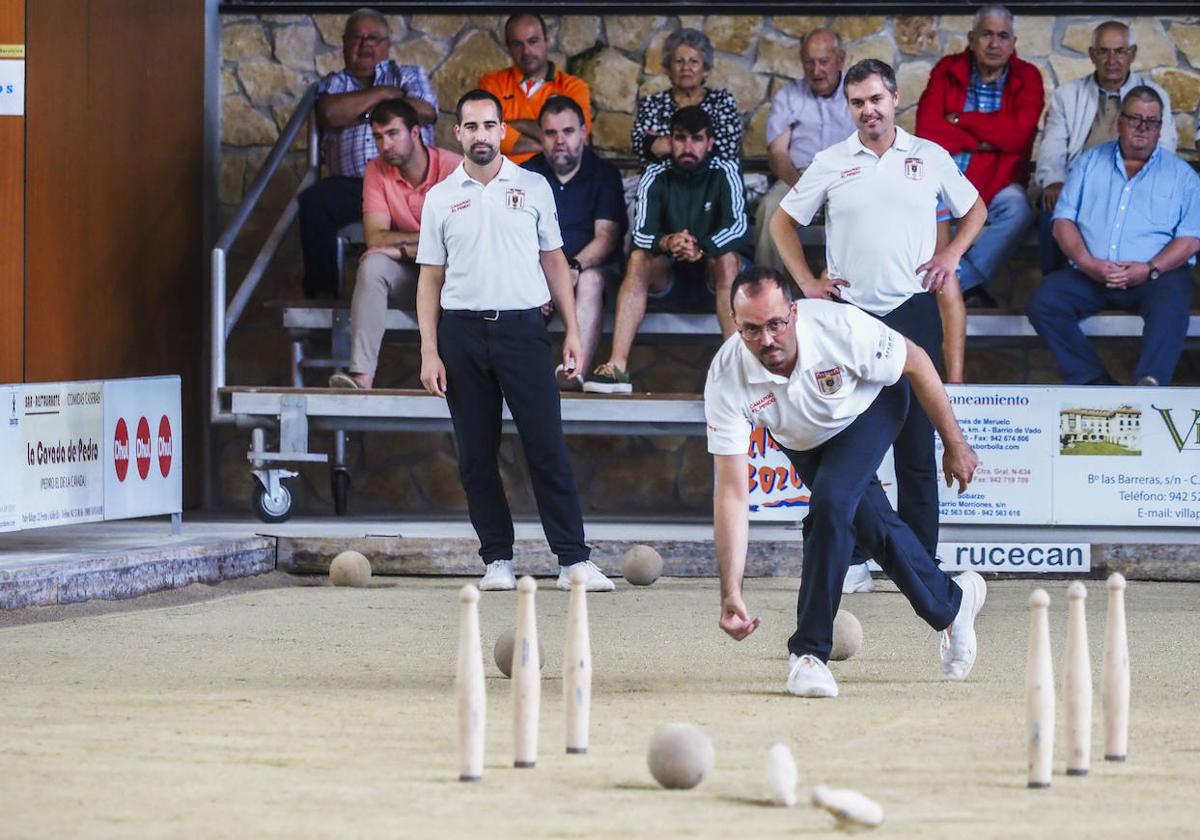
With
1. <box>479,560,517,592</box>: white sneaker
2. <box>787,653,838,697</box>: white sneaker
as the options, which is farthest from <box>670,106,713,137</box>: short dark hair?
<box>787,653,838,697</box>: white sneaker

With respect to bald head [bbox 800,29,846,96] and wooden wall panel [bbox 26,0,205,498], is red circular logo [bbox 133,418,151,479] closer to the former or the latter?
wooden wall panel [bbox 26,0,205,498]

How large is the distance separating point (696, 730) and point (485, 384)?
387cm

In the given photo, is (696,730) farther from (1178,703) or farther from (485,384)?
(485,384)

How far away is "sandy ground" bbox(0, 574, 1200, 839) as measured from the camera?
12.4ft

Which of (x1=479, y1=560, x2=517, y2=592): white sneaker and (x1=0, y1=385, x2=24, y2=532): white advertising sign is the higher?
(x1=0, y1=385, x2=24, y2=532): white advertising sign

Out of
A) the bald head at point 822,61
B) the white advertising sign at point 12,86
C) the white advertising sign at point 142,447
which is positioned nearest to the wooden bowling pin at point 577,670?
the white advertising sign at point 142,447

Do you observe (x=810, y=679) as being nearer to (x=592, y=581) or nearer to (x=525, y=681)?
(x=525, y=681)

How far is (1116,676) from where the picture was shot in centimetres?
432

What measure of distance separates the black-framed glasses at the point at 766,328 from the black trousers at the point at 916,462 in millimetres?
2164

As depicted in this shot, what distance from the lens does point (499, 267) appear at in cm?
774

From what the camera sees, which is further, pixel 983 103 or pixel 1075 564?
pixel 983 103

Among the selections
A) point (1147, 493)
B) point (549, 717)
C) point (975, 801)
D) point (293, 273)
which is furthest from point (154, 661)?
point (293, 273)

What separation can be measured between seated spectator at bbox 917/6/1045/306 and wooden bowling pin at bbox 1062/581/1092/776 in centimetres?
618

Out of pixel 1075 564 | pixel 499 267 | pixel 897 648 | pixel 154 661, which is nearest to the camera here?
pixel 154 661
